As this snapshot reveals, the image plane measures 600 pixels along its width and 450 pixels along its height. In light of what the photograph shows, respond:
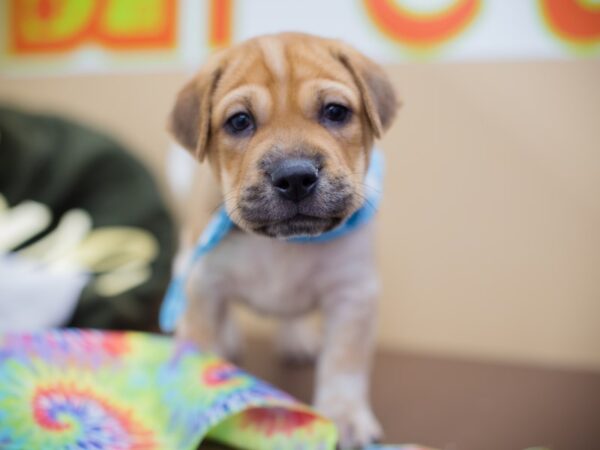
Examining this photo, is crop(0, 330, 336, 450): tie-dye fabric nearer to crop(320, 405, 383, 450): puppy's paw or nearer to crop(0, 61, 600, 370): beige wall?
crop(320, 405, 383, 450): puppy's paw

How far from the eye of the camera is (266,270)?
2342mm

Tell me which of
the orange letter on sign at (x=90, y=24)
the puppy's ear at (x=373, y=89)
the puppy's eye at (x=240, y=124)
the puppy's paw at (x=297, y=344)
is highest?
the orange letter on sign at (x=90, y=24)

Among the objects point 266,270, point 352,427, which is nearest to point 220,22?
point 266,270

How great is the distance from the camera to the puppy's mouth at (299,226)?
191 cm

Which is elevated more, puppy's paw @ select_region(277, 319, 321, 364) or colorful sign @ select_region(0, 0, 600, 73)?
colorful sign @ select_region(0, 0, 600, 73)

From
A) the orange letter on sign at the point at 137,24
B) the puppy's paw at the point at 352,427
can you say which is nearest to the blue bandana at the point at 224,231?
the puppy's paw at the point at 352,427

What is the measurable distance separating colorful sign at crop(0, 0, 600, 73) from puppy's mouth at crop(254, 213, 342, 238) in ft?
5.90

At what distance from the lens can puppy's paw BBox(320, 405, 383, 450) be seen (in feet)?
7.23

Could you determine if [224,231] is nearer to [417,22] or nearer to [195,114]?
[195,114]

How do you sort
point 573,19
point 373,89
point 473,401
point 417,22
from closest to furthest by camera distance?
point 373,89 < point 473,401 < point 573,19 < point 417,22

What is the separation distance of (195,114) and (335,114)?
504 millimetres

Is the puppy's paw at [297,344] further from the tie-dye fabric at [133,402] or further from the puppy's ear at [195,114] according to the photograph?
the puppy's ear at [195,114]

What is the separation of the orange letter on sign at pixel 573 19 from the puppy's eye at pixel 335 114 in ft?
4.88

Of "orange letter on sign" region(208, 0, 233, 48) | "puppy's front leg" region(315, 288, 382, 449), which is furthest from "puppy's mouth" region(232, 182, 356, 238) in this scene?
"orange letter on sign" region(208, 0, 233, 48)
